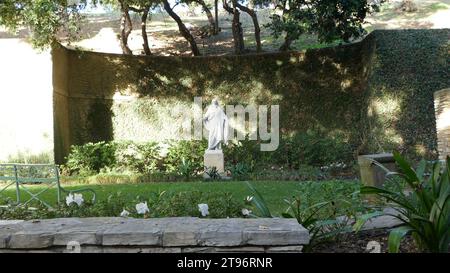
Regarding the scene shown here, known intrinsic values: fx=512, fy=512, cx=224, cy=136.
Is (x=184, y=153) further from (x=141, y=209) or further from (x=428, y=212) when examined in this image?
(x=428, y=212)

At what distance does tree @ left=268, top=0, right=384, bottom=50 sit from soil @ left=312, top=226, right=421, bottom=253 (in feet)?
36.6

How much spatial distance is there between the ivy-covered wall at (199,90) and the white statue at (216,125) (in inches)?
133

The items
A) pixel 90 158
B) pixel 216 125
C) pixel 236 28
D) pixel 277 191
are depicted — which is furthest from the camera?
pixel 236 28

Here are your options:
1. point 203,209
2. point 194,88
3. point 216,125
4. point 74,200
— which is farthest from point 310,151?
point 203,209

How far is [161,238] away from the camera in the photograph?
116 inches

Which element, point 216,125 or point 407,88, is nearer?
point 216,125

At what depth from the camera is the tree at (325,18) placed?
14.2 meters

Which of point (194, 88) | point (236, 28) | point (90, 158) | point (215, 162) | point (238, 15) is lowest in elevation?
point (90, 158)

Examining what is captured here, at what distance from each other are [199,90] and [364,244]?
14977 mm

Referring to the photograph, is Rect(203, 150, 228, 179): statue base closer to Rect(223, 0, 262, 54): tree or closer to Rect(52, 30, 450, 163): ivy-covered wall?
Rect(52, 30, 450, 163): ivy-covered wall

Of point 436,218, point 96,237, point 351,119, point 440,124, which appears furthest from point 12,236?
point 351,119
